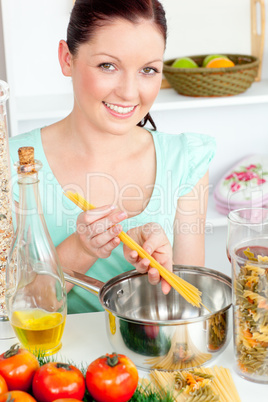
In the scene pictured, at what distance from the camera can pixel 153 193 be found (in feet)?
4.35

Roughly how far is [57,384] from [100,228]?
322mm

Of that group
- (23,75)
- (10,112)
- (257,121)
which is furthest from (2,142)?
(257,121)

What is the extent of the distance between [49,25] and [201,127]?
28.3 inches

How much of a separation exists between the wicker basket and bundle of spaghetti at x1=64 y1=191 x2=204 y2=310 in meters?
1.13

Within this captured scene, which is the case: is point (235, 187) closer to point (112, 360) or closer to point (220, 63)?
point (220, 63)

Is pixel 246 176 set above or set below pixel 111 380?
below

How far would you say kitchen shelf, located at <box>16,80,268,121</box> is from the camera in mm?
1860

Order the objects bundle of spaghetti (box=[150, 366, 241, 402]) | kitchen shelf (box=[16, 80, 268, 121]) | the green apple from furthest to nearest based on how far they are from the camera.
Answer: the green apple
kitchen shelf (box=[16, 80, 268, 121])
bundle of spaghetti (box=[150, 366, 241, 402])

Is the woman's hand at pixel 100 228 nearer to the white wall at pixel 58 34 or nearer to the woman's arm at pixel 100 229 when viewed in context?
the woman's arm at pixel 100 229


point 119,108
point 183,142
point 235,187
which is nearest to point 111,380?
point 119,108

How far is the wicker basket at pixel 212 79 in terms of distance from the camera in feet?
6.15

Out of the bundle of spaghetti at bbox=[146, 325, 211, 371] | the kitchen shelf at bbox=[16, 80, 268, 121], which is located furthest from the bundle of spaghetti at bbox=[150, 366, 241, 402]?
the kitchen shelf at bbox=[16, 80, 268, 121]

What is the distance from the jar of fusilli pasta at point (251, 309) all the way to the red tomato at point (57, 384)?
237 millimetres

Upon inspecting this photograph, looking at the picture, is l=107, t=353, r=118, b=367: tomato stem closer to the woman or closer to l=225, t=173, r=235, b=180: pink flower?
the woman
